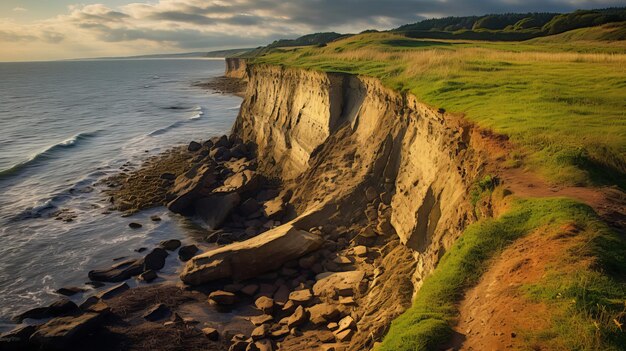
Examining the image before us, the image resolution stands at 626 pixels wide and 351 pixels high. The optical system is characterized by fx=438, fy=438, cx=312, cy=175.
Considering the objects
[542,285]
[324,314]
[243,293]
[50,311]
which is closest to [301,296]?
[324,314]

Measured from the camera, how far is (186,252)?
21.1 meters

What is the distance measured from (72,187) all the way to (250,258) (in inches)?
847

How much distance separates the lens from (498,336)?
22.2 ft

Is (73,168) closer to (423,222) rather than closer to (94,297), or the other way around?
(94,297)

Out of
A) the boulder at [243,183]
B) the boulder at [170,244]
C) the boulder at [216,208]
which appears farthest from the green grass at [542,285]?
the boulder at [243,183]

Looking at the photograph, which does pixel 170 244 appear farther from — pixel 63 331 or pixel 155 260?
pixel 63 331

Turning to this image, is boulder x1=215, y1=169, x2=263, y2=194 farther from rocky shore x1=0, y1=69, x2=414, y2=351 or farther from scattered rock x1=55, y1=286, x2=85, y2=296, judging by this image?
scattered rock x1=55, y1=286, x2=85, y2=296

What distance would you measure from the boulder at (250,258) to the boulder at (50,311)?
421 centimetres

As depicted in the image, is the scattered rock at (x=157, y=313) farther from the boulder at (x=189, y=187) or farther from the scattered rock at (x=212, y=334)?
the boulder at (x=189, y=187)

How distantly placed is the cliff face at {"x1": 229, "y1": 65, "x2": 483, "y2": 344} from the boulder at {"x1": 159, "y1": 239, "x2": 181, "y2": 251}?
6.53 m

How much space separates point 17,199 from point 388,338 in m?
31.3

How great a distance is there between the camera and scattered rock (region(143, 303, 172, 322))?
15906 millimetres

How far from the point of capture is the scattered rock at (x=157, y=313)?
15.9 meters

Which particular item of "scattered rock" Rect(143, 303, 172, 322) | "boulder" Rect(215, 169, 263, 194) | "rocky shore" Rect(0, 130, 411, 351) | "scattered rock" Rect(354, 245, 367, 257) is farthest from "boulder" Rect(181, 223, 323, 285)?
"boulder" Rect(215, 169, 263, 194)
